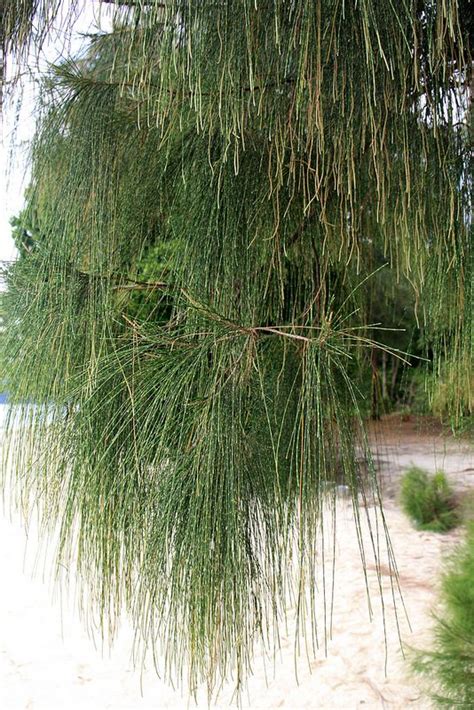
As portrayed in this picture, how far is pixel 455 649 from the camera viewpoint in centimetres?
107

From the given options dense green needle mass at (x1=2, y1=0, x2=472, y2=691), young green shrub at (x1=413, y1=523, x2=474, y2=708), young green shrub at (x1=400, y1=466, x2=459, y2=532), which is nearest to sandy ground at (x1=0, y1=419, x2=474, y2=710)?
young green shrub at (x1=413, y1=523, x2=474, y2=708)

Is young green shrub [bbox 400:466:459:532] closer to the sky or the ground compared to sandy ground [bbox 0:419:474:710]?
closer to the sky

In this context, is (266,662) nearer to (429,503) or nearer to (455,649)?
(455,649)

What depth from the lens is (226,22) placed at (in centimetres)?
42

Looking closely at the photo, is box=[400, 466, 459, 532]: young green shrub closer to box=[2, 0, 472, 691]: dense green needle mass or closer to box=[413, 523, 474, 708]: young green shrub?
box=[413, 523, 474, 708]: young green shrub

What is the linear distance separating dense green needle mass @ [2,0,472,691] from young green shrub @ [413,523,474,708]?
0.59 m

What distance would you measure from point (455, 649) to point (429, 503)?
1538 millimetres

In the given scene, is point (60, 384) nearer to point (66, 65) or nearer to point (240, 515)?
point (240, 515)

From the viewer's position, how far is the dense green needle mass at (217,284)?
0.42m

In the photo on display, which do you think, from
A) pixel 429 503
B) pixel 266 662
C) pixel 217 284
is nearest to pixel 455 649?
pixel 266 662

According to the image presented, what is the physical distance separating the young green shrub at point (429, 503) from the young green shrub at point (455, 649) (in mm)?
1356

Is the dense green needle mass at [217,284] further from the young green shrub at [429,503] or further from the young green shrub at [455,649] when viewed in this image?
the young green shrub at [429,503]

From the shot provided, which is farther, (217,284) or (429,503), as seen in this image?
(429,503)

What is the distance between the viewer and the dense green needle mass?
419 mm
